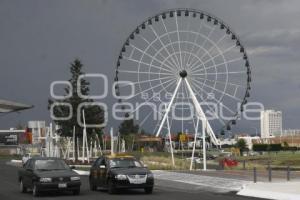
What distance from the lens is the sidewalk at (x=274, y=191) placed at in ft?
67.8

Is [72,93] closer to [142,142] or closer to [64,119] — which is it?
[64,119]

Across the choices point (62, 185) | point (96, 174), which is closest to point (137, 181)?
point (62, 185)

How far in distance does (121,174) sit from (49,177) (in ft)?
8.57

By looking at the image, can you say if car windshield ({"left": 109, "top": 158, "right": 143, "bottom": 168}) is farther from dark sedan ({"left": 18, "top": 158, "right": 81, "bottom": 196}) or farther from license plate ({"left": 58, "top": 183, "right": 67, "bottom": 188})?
license plate ({"left": 58, "top": 183, "right": 67, "bottom": 188})

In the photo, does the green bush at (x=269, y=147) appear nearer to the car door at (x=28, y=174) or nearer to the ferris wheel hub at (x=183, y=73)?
the ferris wheel hub at (x=183, y=73)

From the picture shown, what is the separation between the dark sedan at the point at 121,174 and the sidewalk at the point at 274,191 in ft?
11.3

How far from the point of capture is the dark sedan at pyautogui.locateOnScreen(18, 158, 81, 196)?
76.7ft

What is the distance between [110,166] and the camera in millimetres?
24875

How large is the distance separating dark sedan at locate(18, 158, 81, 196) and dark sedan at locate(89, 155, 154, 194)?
4.10ft

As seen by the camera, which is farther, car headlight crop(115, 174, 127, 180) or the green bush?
the green bush

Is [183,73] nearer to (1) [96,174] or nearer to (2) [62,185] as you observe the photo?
(1) [96,174]

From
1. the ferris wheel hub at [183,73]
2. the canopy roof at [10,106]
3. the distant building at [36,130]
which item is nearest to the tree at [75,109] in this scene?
the ferris wheel hub at [183,73]

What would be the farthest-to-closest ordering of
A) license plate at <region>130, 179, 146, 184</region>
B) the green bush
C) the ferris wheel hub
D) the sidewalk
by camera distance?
the green bush, the ferris wheel hub, license plate at <region>130, 179, 146, 184</region>, the sidewalk

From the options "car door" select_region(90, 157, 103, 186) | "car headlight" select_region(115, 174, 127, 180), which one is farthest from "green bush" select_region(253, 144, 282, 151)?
"car headlight" select_region(115, 174, 127, 180)
